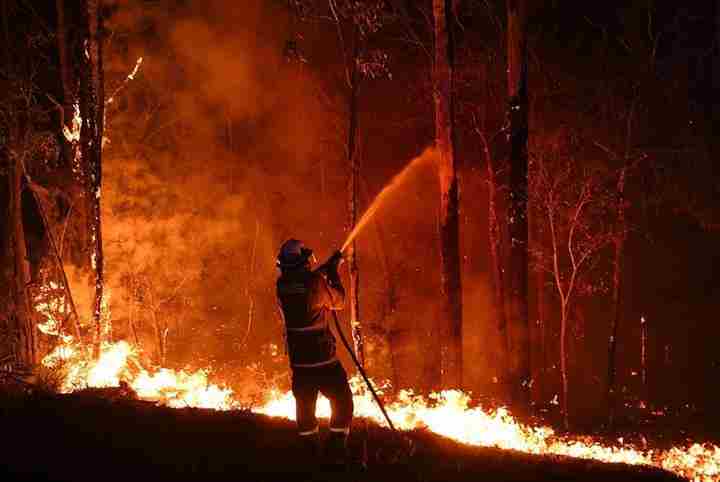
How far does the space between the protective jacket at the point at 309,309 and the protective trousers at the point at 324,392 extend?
0.30ft

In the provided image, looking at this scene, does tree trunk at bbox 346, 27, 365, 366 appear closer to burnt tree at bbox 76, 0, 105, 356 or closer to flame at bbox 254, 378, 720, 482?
flame at bbox 254, 378, 720, 482

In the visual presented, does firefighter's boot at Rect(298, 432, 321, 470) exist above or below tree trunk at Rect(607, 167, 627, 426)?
below

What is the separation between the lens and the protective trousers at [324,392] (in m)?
7.00

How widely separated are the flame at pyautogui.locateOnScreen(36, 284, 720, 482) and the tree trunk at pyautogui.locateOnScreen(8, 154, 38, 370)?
398mm

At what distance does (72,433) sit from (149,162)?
14.0m

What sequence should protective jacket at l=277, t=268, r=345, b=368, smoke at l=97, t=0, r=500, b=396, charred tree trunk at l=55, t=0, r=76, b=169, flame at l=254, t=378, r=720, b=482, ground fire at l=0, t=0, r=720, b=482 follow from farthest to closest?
1. smoke at l=97, t=0, r=500, b=396
2. charred tree trunk at l=55, t=0, r=76, b=169
3. ground fire at l=0, t=0, r=720, b=482
4. flame at l=254, t=378, r=720, b=482
5. protective jacket at l=277, t=268, r=345, b=368

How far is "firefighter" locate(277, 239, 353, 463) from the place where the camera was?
271 inches

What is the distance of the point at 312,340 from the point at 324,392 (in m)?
0.58

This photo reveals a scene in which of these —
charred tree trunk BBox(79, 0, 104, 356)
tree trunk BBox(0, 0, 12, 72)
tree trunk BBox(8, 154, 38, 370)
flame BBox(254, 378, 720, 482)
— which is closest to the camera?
flame BBox(254, 378, 720, 482)

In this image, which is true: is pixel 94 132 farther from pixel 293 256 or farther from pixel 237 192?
pixel 237 192

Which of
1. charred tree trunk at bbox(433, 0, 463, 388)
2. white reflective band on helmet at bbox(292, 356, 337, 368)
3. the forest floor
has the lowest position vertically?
the forest floor

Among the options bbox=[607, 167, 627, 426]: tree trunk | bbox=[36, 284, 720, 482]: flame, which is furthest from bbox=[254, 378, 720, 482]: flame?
bbox=[607, 167, 627, 426]: tree trunk

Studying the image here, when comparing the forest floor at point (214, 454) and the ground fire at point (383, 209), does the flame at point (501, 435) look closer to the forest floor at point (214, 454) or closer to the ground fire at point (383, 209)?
the ground fire at point (383, 209)

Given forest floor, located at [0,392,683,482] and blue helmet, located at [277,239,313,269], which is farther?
blue helmet, located at [277,239,313,269]
